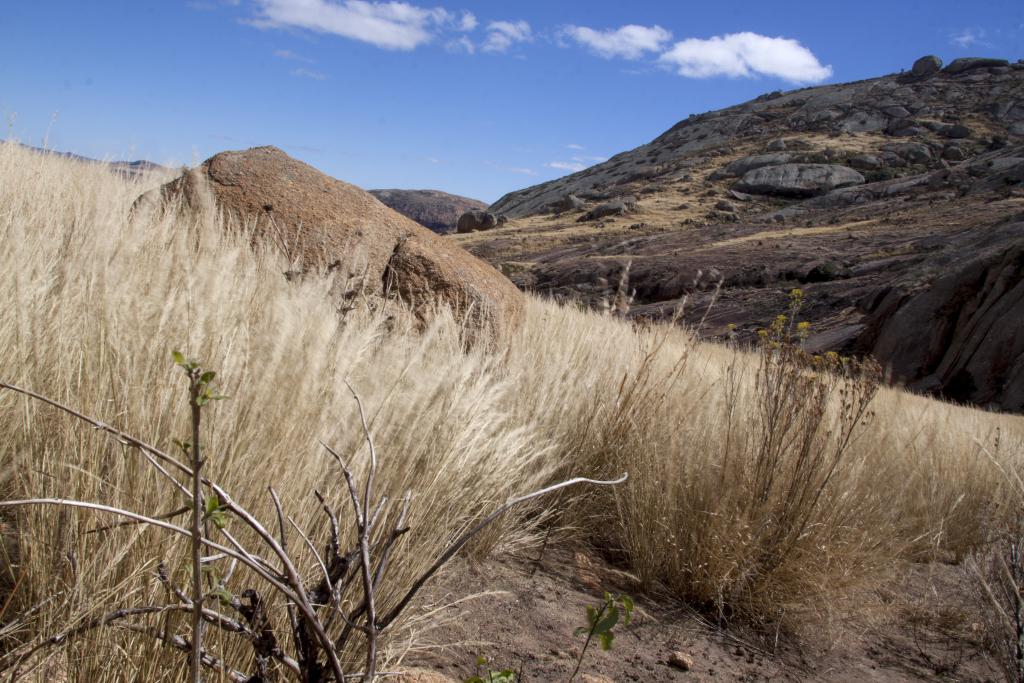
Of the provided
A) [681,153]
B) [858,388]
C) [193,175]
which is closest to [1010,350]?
[858,388]

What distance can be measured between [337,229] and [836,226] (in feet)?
99.5

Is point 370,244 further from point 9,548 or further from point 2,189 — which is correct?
point 9,548

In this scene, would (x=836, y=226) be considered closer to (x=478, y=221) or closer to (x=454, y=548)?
(x=478, y=221)

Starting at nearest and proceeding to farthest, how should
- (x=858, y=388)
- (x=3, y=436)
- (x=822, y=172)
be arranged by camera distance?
(x=3, y=436) → (x=858, y=388) → (x=822, y=172)

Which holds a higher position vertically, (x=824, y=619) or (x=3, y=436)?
(x=3, y=436)

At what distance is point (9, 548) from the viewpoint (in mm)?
1527

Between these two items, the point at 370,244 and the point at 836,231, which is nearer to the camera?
the point at 370,244

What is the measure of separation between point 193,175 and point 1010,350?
498 inches

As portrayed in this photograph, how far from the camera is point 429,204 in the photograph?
13938 cm

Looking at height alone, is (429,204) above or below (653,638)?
above

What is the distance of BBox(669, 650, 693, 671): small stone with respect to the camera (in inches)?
91.4

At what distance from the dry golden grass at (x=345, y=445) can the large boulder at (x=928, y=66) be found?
74.4 meters

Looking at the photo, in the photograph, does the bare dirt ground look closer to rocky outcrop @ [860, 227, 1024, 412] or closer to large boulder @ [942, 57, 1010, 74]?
rocky outcrop @ [860, 227, 1024, 412]

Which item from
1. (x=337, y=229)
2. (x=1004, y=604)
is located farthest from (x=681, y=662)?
(x=337, y=229)
